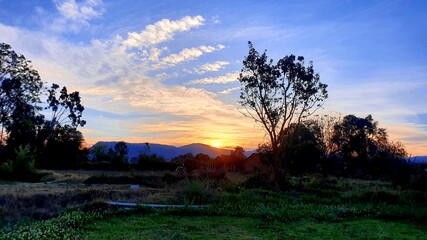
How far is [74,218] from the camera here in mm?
8633

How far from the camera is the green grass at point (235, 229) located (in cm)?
767

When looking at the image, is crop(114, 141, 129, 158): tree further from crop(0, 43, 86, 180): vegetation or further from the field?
the field

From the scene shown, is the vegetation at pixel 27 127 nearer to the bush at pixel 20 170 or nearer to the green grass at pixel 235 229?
the bush at pixel 20 170

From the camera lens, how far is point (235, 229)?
8414 millimetres

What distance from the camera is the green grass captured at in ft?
25.2

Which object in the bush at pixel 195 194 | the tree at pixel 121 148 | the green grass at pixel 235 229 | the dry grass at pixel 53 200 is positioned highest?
the tree at pixel 121 148

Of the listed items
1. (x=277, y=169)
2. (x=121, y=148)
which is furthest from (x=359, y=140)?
(x=277, y=169)

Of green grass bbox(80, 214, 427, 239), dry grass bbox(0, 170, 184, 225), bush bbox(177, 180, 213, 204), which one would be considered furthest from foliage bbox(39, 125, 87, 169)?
green grass bbox(80, 214, 427, 239)

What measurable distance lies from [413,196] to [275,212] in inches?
257

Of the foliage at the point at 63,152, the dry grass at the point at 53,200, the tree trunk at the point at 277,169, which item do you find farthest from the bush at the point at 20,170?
the tree trunk at the point at 277,169

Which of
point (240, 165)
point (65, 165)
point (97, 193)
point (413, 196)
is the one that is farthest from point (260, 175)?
point (65, 165)

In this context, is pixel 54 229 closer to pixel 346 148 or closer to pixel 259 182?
pixel 259 182

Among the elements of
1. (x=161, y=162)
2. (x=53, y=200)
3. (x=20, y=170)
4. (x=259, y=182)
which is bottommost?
(x=53, y=200)

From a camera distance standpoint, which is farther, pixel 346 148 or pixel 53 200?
pixel 346 148
